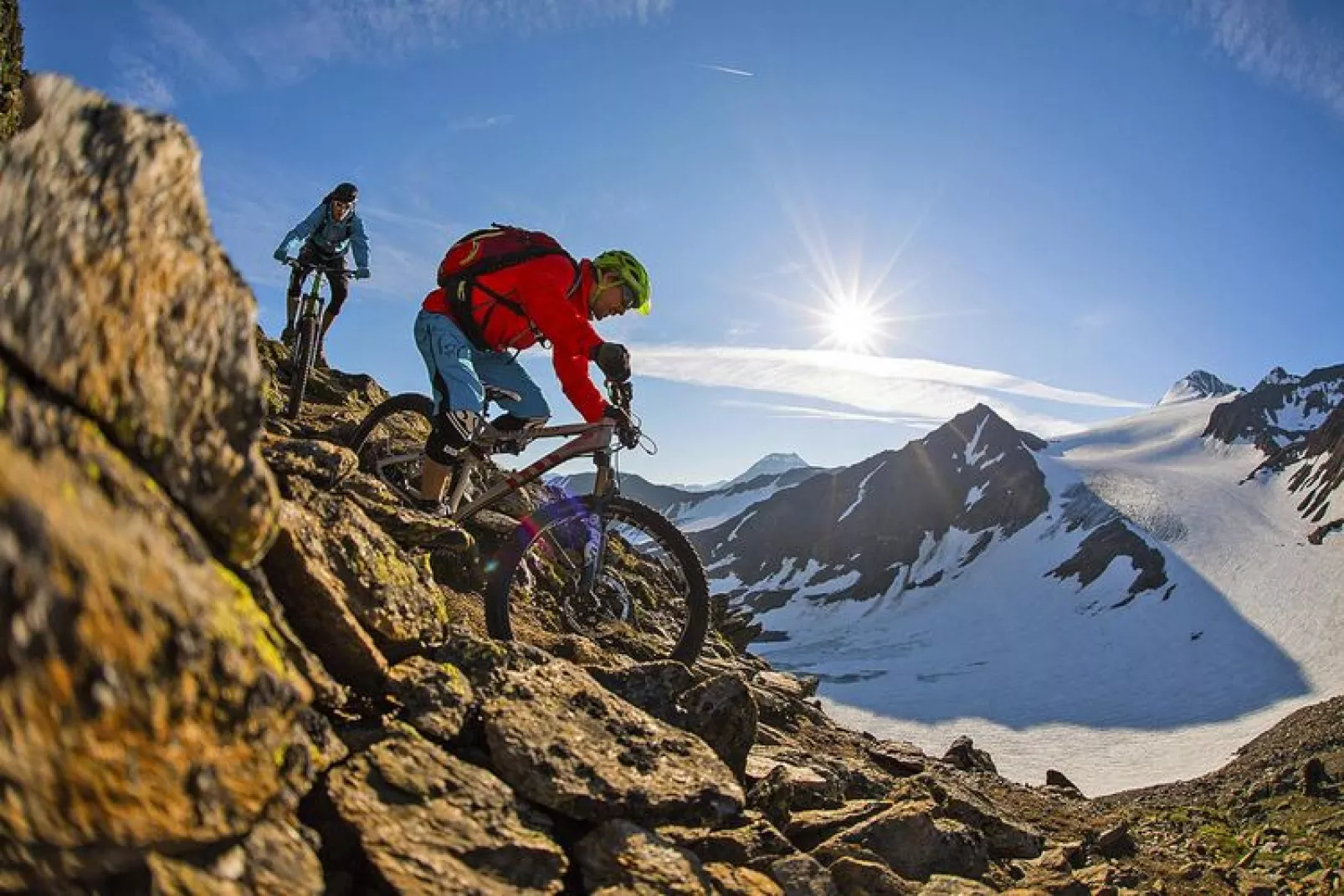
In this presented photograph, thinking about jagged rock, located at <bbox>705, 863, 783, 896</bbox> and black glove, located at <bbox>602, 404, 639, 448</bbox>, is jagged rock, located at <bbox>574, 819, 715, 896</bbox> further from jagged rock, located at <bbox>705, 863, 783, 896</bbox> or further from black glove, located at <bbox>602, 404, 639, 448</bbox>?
black glove, located at <bbox>602, 404, 639, 448</bbox>

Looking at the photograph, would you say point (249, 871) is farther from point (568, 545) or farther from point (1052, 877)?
point (1052, 877)

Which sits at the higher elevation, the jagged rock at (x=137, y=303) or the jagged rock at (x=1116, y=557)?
the jagged rock at (x=1116, y=557)

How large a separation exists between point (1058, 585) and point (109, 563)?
170m

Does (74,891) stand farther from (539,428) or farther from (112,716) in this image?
(539,428)

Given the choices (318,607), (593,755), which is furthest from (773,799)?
(318,607)

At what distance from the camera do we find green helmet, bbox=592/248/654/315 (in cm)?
779

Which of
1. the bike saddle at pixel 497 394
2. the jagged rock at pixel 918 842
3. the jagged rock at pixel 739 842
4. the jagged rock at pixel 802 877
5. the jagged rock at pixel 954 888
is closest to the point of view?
the jagged rock at pixel 739 842

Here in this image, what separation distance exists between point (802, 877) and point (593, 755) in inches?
64.8

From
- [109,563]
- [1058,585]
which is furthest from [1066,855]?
[1058,585]

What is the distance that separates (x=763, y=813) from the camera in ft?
19.5

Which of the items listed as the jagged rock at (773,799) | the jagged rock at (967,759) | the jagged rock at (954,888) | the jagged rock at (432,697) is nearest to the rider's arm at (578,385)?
the jagged rock at (432,697)

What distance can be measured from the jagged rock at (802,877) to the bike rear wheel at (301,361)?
993 cm

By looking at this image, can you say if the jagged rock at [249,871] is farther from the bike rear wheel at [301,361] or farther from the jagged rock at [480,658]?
the bike rear wheel at [301,361]

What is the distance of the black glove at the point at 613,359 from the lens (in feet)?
24.2
